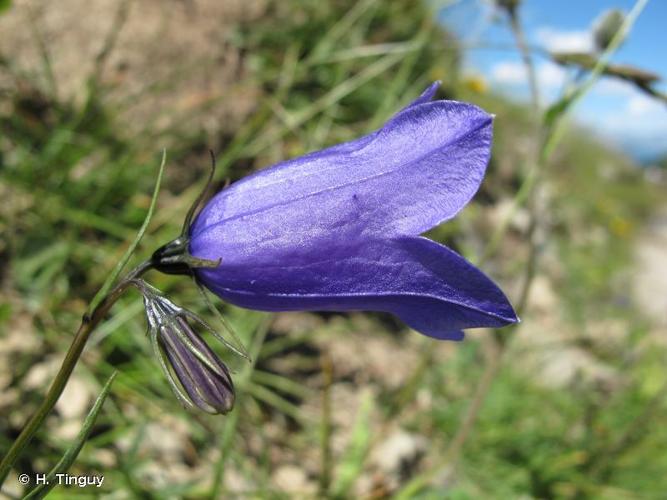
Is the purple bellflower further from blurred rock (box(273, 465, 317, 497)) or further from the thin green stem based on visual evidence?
blurred rock (box(273, 465, 317, 497))

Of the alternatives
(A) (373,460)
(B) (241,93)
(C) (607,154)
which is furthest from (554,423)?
(C) (607,154)

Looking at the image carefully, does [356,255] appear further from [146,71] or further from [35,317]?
[146,71]

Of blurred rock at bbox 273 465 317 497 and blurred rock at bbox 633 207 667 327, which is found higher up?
blurred rock at bbox 633 207 667 327

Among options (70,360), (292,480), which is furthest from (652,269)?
(70,360)

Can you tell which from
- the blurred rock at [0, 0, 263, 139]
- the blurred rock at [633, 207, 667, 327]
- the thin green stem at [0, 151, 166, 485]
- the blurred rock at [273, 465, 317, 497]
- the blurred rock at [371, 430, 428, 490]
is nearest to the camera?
the thin green stem at [0, 151, 166, 485]

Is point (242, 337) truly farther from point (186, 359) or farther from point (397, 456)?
point (186, 359)

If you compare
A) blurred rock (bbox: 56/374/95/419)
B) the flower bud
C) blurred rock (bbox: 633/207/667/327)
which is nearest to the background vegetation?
blurred rock (bbox: 56/374/95/419)
